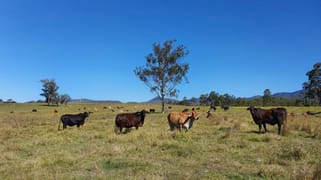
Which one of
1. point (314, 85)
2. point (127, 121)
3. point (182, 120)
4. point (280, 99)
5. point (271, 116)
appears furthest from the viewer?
point (280, 99)

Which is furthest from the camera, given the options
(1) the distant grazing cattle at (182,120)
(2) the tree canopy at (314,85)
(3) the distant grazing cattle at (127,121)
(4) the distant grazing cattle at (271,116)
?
(2) the tree canopy at (314,85)

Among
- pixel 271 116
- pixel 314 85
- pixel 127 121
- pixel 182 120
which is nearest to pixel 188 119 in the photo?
pixel 182 120

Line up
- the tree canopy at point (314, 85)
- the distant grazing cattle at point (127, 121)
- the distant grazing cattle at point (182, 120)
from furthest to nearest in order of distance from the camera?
the tree canopy at point (314, 85) < the distant grazing cattle at point (127, 121) < the distant grazing cattle at point (182, 120)

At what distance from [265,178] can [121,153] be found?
484 centimetres

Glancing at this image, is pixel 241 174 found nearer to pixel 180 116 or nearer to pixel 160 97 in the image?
pixel 180 116

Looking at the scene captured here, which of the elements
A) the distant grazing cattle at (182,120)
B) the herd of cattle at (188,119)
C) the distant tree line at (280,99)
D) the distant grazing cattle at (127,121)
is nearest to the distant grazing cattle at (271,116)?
the herd of cattle at (188,119)

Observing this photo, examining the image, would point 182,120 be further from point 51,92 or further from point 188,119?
point 51,92

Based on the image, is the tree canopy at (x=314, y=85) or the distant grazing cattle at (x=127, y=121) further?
the tree canopy at (x=314, y=85)

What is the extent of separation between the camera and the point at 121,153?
9.93m

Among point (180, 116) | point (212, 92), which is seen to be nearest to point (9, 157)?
point (180, 116)

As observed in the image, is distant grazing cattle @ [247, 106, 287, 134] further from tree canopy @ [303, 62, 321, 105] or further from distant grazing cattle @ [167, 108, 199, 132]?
tree canopy @ [303, 62, 321, 105]

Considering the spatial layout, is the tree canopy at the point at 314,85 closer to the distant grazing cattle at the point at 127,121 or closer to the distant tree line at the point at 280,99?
the distant tree line at the point at 280,99

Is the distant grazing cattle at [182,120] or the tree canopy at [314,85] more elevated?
the tree canopy at [314,85]

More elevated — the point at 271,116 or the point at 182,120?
the point at 271,116
